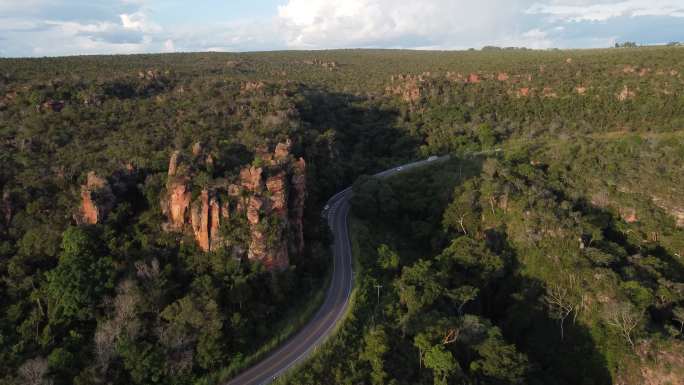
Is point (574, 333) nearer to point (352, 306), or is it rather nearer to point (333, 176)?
point (352, 306)

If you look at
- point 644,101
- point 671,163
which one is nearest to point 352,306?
point 671,163

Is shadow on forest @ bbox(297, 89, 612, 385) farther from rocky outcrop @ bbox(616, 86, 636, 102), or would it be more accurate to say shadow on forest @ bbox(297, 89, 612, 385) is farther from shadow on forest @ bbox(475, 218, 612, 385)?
rocky outcrop @ bbox(616, 86, 636, 102)

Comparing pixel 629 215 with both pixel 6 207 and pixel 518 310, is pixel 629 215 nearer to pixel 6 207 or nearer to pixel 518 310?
pixel 518 310

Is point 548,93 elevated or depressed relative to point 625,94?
depressed

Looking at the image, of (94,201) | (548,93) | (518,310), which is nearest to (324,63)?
(548,93)

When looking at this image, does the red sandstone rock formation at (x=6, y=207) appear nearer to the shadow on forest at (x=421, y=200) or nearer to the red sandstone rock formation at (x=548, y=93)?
the shadow on forest at (x=421, y=200)
